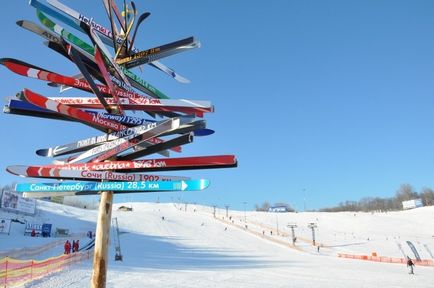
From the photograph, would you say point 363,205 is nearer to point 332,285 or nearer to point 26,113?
point 332,285

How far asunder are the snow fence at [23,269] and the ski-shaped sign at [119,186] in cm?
1256

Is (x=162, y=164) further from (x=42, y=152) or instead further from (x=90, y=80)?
(x=42, y=152)

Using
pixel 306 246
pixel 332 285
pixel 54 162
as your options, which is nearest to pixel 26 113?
pixel 54 162

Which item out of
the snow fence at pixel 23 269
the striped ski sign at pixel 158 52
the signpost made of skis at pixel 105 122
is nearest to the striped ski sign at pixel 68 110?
the signpost made of skis at pixel 105 122

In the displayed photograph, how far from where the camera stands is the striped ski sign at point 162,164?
14.1 ft

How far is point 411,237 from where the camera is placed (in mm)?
75625

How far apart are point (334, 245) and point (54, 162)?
61808mm

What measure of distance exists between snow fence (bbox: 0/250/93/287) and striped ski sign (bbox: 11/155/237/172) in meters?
13.0

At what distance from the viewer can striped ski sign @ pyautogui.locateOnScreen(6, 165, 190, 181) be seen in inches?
173

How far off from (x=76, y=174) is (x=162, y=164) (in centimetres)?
107

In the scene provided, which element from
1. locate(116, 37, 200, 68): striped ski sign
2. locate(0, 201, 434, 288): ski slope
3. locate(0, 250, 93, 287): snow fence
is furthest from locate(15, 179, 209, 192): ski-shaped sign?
locate(0, 201, 434, 288): ski slope

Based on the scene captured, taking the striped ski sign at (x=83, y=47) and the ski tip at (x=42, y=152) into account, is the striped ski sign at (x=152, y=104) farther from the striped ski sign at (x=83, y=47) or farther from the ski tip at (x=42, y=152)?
the ski tip at (x=42, y=152)

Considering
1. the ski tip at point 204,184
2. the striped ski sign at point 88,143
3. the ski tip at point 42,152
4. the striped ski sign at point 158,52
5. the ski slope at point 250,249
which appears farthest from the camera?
the ski slope at point 250,249

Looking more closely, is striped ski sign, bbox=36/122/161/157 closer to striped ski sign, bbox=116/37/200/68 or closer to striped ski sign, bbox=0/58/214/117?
→ striped ski sign, bbox=0/58/214/117
